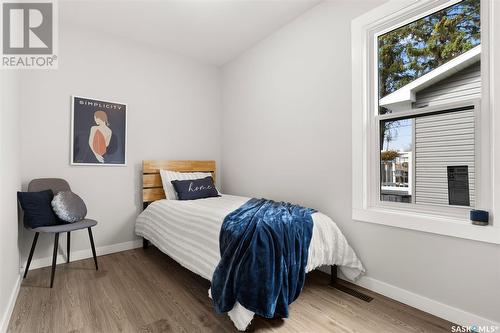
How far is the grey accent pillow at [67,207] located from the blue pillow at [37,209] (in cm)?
6

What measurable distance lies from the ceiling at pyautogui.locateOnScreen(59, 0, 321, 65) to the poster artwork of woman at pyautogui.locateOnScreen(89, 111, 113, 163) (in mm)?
1053

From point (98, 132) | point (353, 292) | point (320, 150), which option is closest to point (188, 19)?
point (98, 132)

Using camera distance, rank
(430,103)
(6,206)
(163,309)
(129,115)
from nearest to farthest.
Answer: (6,206)
(163,309)
(430,103)
(129,115)

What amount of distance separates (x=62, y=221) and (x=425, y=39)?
3632 mm

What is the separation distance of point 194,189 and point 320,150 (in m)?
1.66

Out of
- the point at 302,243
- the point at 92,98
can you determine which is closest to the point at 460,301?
the point at 302,243

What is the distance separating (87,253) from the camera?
300cm

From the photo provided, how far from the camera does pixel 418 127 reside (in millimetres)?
2074

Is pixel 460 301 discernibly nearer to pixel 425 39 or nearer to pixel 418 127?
pixel 418 127

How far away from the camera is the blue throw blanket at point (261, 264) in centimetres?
157

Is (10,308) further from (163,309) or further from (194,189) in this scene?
(194,189)

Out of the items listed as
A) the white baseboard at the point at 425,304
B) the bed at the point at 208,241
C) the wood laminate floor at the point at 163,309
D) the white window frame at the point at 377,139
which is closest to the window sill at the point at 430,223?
the white window frame at the point at 377,139

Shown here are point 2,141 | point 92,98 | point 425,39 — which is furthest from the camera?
point 92,98

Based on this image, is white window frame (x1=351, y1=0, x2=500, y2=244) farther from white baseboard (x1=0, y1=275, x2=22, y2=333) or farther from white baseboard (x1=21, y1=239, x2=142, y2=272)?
white baseboard (x1=21, y1=239, x2=142, y2=272)
